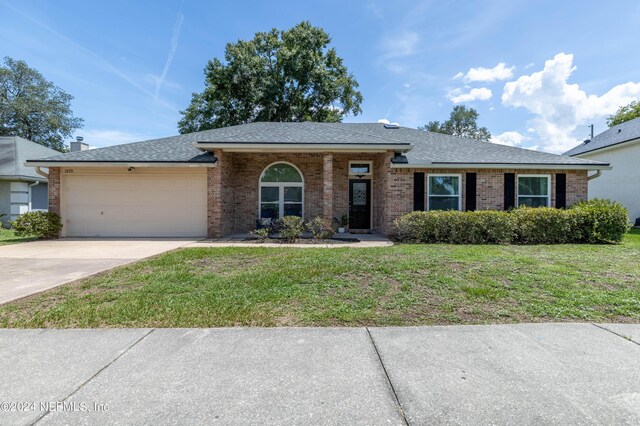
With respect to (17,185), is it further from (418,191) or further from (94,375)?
(418,191)

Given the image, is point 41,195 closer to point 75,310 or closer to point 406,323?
point 75,310

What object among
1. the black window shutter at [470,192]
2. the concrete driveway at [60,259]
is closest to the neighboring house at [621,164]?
the black window shutter at [470,192]

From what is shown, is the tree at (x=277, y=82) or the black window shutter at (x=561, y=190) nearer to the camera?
the black window shutter at (x=561, y=190)

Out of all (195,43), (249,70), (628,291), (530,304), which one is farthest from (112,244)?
(249,70)

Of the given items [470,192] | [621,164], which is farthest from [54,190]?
[621,164]

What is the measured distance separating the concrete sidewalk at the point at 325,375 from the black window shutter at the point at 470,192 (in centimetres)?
852

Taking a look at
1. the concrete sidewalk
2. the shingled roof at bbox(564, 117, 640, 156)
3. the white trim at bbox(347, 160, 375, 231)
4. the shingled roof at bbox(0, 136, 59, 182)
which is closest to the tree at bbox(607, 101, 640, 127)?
the shingled roof at bbox(564, 117, 640, 156)

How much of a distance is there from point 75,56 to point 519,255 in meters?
18.3

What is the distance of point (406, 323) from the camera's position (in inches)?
141

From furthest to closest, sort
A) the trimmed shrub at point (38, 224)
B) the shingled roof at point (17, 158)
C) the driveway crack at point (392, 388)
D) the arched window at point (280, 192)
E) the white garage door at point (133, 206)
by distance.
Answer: the shingled roof at point (17, 158) → the arched window at point (280, 192) → the white garage door at point (133, 206) → the trimmed shrub at point (38, 224) → the driveway crack at point (392, 388)

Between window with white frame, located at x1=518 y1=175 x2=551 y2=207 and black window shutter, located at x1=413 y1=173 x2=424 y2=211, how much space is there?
3645 millimetres

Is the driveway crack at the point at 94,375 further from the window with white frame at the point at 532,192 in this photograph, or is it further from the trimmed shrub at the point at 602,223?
the window with white frame at the point at 532,192

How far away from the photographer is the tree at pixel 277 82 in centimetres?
2462

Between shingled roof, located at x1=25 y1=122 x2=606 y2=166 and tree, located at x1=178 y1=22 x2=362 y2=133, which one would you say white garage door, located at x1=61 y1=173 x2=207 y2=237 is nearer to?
shingled roof, located at x1=25 y1=122 x2=606 y2=166
